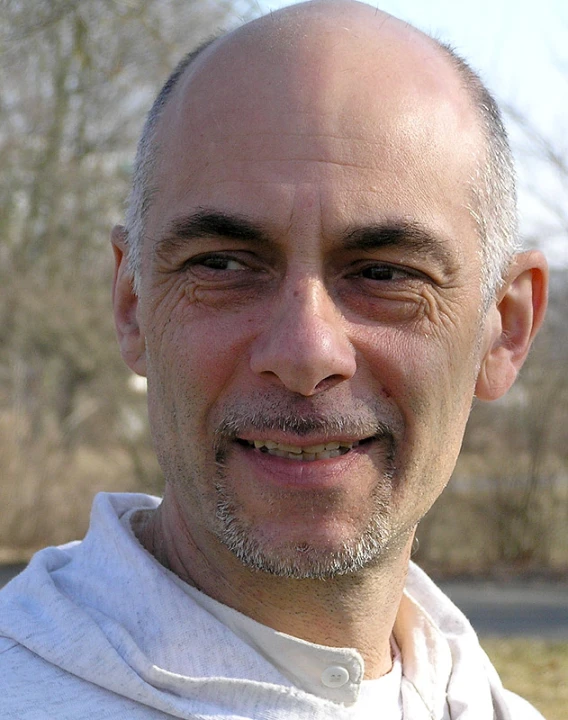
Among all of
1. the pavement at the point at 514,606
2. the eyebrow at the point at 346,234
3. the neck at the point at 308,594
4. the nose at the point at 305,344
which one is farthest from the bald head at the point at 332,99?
the pavement at the point at 514,606

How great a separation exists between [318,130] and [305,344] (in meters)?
0.42

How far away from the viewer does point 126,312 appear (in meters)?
2.29

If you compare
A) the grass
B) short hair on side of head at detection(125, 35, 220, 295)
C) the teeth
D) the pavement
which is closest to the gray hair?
short hair on side of head at detection(125, 35, 220, 295)

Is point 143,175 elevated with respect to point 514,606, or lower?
elevated

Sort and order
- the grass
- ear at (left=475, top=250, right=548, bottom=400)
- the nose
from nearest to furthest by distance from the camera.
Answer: the nose, ear at (left=475, top=250, right=548, bottom=400), the grass

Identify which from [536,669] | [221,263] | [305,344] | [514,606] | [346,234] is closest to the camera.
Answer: [305,344]

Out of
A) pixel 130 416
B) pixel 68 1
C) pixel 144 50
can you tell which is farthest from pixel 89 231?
pixel 68 1

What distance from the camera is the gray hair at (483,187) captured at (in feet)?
6.83

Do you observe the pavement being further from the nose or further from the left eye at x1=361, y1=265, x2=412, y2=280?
the nose

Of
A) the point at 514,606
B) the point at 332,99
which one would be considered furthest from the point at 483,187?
the point at 514,606

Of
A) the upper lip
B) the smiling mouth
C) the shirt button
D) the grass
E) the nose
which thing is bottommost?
the grass

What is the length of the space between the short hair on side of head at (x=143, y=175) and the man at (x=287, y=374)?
0.01m

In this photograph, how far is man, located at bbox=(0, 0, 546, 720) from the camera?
5.91ft

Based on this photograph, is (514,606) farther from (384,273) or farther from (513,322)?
(384,273)
